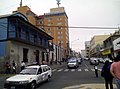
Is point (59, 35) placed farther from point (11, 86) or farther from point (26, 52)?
point (11, 86)

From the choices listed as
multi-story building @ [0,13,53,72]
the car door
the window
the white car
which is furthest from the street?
the window

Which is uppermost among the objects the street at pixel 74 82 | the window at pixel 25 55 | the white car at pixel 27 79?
the window at pixel 25 55

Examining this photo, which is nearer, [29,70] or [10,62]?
[29,70]

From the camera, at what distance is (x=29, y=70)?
46.6 feet

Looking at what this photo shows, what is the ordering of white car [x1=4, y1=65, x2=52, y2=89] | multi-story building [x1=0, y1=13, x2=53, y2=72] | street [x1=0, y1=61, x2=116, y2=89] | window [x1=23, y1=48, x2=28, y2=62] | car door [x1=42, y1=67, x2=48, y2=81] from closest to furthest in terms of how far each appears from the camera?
1. white car [x1=4, y1=65, x2=52, y2=89]
2. street [x1=0, y1=61, x2=116, y2=89]
3. car door [x1=42, y1=67, x2=48, y2=81]
4. multi-story building [x1=0, y1=13, x2=53, y2=72]
5. window [x1=23, y1=48, x2=28, y2=62]

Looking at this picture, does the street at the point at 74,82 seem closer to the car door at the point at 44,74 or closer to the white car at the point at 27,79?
the car door at the point at 44,74

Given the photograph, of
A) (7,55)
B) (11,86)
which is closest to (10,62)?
(7,55)

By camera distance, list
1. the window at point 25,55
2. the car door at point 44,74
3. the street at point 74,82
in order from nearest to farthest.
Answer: the street at point 74,82 < the car door at point 44,74 < the window at point 25,55

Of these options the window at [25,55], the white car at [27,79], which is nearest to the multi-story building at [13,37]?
the window at [25,55]

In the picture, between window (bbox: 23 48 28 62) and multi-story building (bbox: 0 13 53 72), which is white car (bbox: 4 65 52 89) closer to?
multi-story building (bbox: 0 13 53 72)

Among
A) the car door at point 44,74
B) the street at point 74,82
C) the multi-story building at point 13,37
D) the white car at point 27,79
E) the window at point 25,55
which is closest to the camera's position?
the white car at point 27,79

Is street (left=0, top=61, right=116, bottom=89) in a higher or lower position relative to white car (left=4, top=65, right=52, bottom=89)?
lower

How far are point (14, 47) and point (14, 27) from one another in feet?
9.41

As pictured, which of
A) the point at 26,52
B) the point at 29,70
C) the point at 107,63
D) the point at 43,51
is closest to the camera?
the point at 107,63
